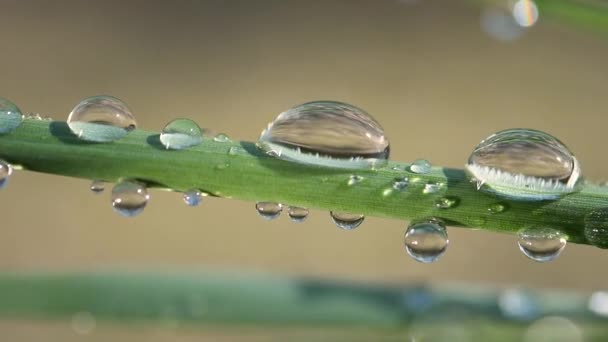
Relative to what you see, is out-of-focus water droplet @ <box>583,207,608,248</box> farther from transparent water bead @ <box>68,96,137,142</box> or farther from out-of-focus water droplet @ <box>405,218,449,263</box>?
transparent water bead @ <box>68,96,137,142</box>

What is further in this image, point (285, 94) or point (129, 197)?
point (285, 94)

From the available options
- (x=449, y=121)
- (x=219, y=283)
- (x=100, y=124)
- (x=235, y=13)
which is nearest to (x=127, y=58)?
(x=235, y=13)

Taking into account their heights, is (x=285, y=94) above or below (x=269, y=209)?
above

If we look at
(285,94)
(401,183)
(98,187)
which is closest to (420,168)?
(401,183)

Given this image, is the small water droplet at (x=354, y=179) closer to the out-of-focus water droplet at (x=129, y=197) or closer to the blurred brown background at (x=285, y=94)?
the out-of-focus water droplet at (x=129, y=197)

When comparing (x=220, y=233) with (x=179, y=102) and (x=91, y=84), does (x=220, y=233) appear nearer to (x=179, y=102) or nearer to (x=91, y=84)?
(x=179, y=102)

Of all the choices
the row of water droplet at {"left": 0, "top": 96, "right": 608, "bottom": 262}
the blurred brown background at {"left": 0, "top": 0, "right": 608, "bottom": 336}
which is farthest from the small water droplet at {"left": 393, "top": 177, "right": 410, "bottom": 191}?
the blurred brown background at {"left": 0, "top": 0, "right": 608, "bottom": 336}

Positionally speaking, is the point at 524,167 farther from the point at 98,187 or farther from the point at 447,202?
the point at 98,187
